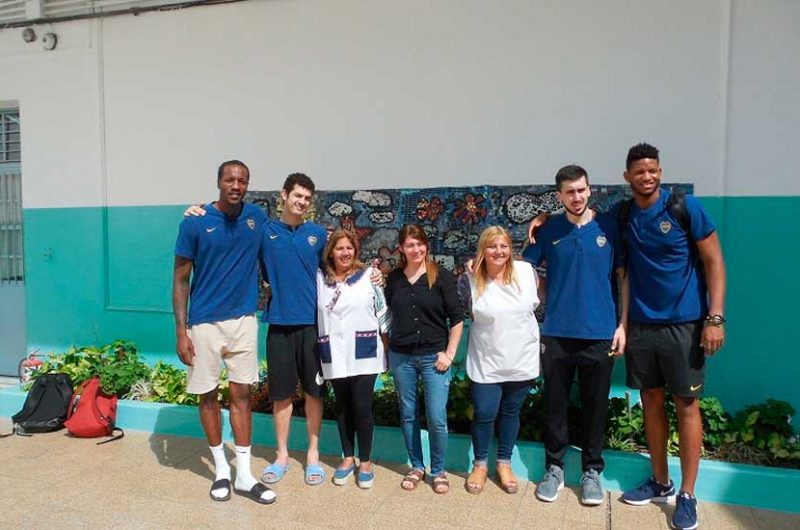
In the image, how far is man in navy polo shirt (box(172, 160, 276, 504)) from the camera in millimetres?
3514

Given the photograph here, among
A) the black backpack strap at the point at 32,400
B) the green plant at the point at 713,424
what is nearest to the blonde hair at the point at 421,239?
A: the green plant at the point at 713,424

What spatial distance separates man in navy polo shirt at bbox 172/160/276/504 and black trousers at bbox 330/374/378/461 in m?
0.55

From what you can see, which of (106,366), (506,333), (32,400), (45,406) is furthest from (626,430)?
(32,400)

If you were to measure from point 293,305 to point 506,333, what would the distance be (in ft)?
4.21

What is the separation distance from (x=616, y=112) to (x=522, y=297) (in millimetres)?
1812

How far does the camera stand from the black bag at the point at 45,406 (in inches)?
186

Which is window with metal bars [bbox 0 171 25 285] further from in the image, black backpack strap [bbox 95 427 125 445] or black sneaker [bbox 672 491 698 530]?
black sneaker [bbox 672 491 698 530]

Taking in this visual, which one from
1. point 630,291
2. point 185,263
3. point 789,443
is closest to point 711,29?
point 630,291

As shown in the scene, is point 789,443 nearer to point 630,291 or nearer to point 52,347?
point 630,291

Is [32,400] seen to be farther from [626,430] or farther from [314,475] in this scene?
[626,430]

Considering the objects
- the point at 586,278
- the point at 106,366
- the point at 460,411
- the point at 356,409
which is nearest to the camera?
the point at 586,278

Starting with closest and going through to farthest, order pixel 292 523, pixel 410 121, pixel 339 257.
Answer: pixel 292 523 → pixel 339 257 → pixel 410 121

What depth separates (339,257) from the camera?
11.9ft

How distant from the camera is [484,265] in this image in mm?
3547
